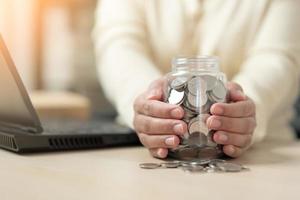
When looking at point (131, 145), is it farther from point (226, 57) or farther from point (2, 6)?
point (2, 6)

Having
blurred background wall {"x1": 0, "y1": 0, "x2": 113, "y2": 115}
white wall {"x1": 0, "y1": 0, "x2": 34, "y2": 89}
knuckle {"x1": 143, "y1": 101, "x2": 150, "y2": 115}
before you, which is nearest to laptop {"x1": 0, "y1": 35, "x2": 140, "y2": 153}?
knuckle {"x1": 143, "y1": 101, "x2": 150, "y2": 115}

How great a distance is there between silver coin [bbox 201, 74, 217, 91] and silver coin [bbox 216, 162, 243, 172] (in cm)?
9

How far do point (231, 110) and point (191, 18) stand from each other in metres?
0.42

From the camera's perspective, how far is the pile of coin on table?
0.57 metres

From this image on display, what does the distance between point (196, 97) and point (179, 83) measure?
0.09ft

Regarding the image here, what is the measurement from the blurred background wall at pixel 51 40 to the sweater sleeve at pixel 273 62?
1.58 m

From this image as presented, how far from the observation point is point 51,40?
2.62m

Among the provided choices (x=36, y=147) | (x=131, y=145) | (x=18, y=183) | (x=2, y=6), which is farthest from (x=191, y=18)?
(x=2, y=6)

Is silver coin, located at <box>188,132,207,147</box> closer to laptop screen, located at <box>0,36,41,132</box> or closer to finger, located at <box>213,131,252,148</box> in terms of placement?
finger, located at <box>213,131,252,148</box>

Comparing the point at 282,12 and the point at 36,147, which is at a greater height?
the point at 282,12

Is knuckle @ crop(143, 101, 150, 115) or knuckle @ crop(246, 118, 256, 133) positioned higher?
knuckle @ crop(143, 101, 150, 115)

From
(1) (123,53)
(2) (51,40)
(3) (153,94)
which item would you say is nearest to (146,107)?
(3) (153,94)

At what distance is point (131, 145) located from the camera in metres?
0.78

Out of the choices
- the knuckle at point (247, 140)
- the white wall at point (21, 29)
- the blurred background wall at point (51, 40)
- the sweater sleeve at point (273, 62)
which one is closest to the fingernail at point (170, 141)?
the knuckle at point (247, 140)
